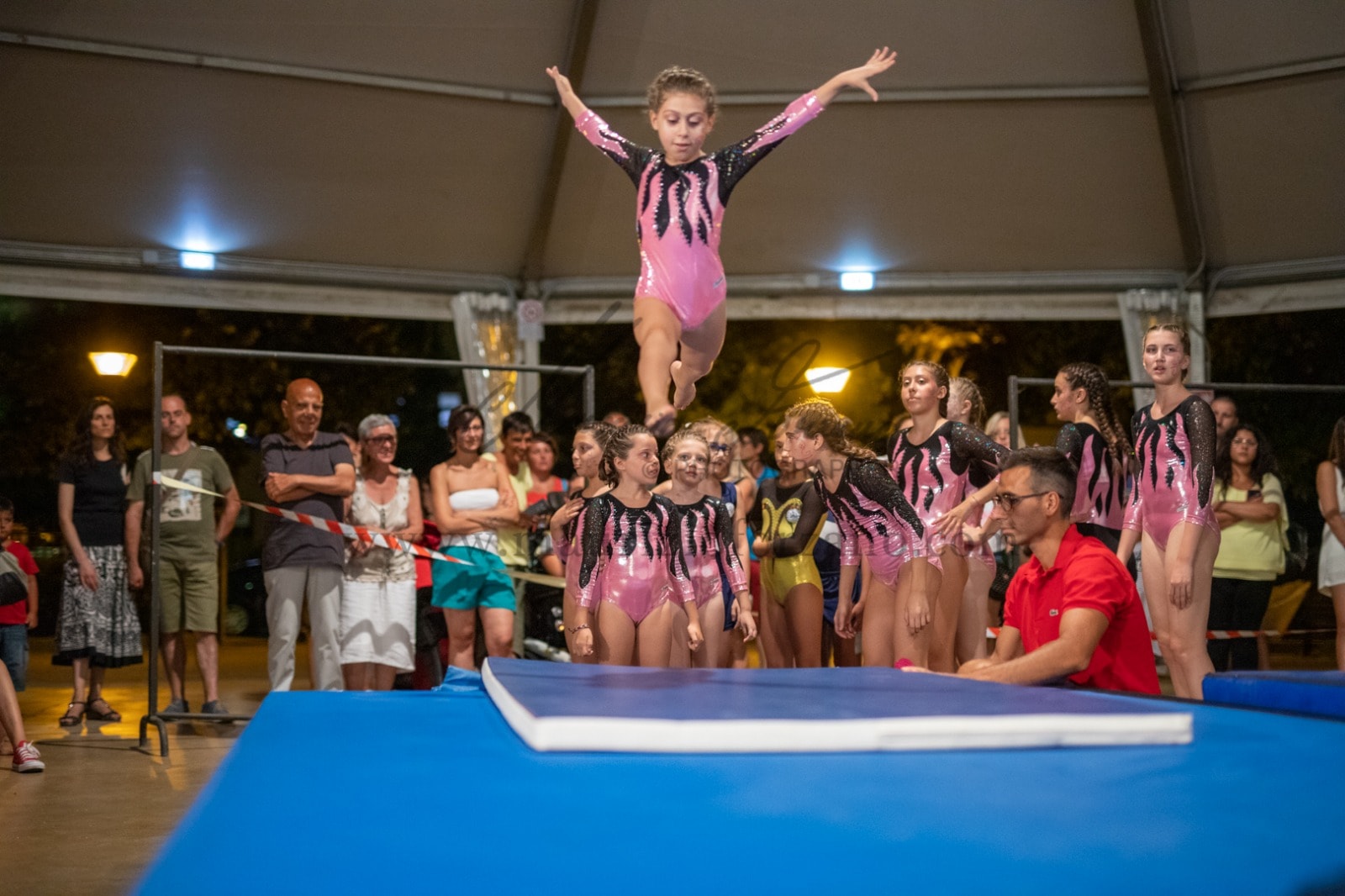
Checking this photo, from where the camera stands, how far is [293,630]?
6.70 meters

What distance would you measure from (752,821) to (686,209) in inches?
109

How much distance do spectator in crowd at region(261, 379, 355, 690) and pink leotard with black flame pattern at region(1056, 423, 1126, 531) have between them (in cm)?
368

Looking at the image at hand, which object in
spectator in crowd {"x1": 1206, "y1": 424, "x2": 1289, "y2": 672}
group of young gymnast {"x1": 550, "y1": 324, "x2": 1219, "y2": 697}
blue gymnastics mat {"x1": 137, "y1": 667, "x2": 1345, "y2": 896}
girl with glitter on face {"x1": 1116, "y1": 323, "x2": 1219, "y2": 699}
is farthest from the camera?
spectator in crowd {"x1": 1206, "y1": 424, "x2": 1289, "y2": 672}

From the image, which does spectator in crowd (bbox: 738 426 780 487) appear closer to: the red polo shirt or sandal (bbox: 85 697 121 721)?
sandal (bbox: 85 697 121 721)

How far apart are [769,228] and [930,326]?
4812 millimetres

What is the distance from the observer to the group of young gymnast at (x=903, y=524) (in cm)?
514

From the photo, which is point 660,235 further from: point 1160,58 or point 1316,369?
point 1316,369

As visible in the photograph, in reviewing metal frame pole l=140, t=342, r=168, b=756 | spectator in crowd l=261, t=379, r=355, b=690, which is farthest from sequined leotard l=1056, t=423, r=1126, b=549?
metal frame pole l=140, t=342, r=168, b=756

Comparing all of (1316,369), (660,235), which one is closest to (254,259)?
(660,235)

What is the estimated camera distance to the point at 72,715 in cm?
725

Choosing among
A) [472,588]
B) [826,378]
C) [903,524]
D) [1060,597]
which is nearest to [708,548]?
[903,524]

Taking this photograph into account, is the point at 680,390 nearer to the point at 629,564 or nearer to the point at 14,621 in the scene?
the point at 629,564

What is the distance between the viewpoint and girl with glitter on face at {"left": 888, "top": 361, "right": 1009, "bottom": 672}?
5.57 m

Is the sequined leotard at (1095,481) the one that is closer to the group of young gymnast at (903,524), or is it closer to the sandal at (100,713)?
the group of young gymnast at (903,524)
